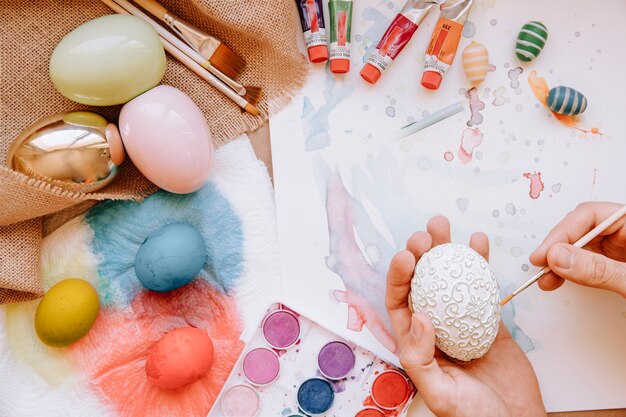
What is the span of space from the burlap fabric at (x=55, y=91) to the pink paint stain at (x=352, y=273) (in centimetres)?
15

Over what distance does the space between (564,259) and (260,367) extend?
0.37m

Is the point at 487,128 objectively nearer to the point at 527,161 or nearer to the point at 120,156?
the point at 527,161

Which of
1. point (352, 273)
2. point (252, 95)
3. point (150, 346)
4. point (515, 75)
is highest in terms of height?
point (515, 75)

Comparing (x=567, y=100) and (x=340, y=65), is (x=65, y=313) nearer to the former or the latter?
(x=340, y=65)

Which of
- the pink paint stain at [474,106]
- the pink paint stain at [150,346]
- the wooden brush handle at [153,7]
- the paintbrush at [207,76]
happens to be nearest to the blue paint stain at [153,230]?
the pink paint stain at [150,346]

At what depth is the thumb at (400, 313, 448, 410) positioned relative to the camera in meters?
0.63

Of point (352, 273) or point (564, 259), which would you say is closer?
point (564, 259)

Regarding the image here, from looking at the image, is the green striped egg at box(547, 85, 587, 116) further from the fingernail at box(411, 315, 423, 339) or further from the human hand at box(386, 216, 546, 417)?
the fingernail at box(411, 315, 423, 339)

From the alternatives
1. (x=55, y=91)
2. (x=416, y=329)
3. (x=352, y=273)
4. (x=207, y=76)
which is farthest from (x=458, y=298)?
(x=55, y=91)

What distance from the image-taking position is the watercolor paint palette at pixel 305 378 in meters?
0.73

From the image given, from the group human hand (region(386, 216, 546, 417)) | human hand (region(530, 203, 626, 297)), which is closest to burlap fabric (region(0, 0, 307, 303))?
human hand (region(386, 216, 546, 417))

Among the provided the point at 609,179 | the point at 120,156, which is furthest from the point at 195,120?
the point at 609,179

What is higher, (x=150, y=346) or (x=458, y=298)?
(x=458, y=298)

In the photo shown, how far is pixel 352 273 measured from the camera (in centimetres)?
77
